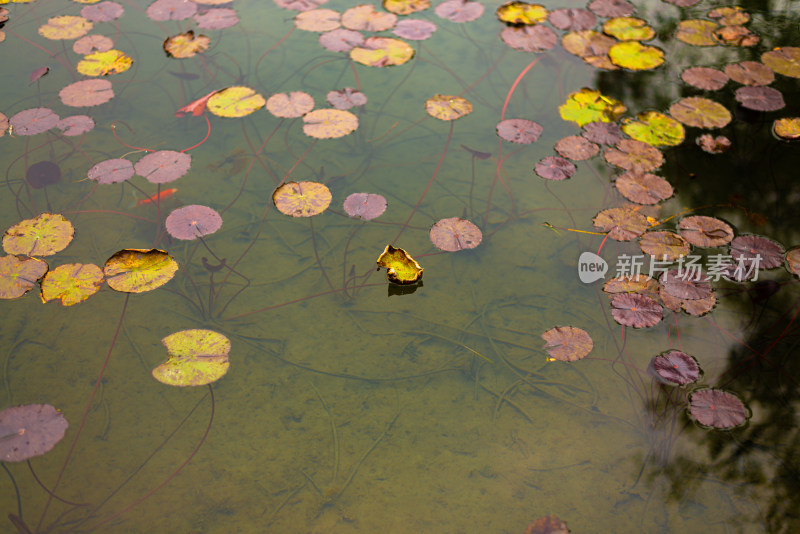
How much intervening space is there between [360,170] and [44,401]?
6.15 feet

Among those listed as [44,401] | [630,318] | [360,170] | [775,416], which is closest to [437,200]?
[360,170]

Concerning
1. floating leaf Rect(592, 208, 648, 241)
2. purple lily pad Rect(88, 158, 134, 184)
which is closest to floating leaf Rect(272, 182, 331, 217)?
purple lily pad Rect(88, 158, 134, 184)

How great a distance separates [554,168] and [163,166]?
2187 millimetres

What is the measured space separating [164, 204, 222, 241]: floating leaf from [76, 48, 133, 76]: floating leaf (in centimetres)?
150

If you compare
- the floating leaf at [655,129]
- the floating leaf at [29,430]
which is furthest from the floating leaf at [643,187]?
the floating leaf at [29,430]

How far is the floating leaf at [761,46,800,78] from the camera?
12.6 ft

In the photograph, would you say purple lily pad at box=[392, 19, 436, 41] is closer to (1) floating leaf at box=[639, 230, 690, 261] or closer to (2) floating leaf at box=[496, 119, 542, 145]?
(2) floating leaf at box=[496, 119, 542, 145]

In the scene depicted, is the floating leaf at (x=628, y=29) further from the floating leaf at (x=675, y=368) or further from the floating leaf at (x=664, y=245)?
the floating leaf at (x=675, y=368)

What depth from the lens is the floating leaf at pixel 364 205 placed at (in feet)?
9.96

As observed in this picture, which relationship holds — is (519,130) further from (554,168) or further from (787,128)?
(787,128)

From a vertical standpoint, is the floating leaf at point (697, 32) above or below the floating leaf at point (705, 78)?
above

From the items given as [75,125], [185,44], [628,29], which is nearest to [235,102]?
[185,44]

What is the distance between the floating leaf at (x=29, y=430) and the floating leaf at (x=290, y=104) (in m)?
2.05

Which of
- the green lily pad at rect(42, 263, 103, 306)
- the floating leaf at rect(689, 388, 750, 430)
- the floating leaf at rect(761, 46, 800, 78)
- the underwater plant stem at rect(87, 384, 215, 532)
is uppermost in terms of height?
the floating leaf at rect(761, 46, 800, 78)
